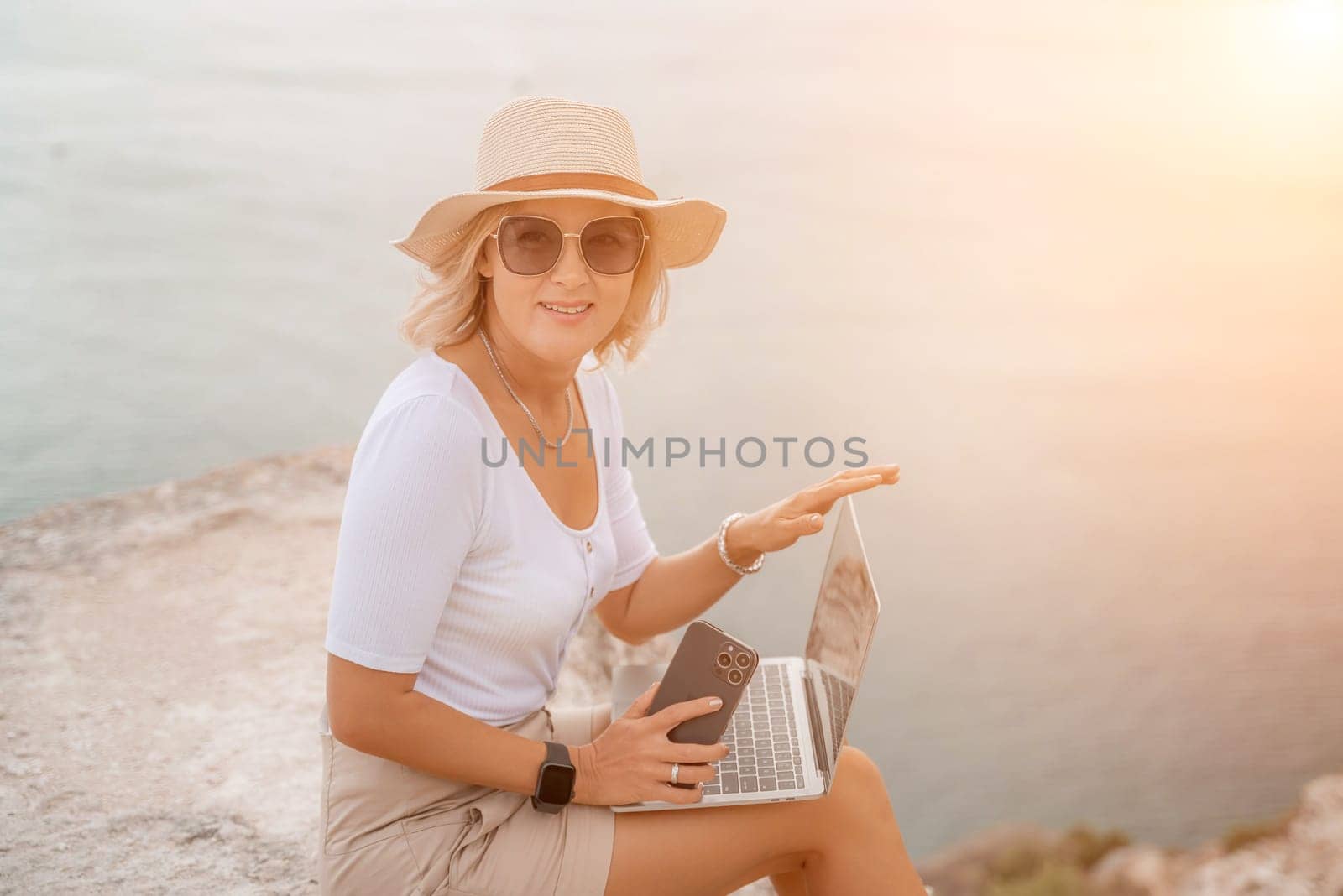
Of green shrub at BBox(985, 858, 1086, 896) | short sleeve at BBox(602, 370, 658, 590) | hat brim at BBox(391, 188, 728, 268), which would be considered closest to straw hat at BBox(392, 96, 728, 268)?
hat brim at BBox(391, 188, 728, 268)

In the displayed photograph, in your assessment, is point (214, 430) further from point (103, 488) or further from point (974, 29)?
point (974, 29)

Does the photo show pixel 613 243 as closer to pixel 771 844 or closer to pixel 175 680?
pixel 771 844

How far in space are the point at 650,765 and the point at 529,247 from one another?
0.65 metres

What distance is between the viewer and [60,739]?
211cm

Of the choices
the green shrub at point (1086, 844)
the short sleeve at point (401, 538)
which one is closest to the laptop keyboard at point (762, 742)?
the short sleeve at point (401, 538)

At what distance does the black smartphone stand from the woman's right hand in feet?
0.05

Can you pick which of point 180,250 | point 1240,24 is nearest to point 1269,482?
point 1240,24

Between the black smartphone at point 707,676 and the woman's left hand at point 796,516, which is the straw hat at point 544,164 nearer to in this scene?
the woman's left hand at point 796,516

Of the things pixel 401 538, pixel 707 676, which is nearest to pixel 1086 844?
pixel 707 676

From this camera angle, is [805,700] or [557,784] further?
[805,700]

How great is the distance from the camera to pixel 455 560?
1.09 m

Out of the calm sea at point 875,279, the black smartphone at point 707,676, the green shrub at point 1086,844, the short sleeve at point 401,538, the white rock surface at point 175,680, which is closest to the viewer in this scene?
the short sleeve at point 401,538

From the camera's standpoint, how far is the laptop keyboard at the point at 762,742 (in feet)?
3.90

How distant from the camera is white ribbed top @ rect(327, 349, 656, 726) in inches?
41.1
